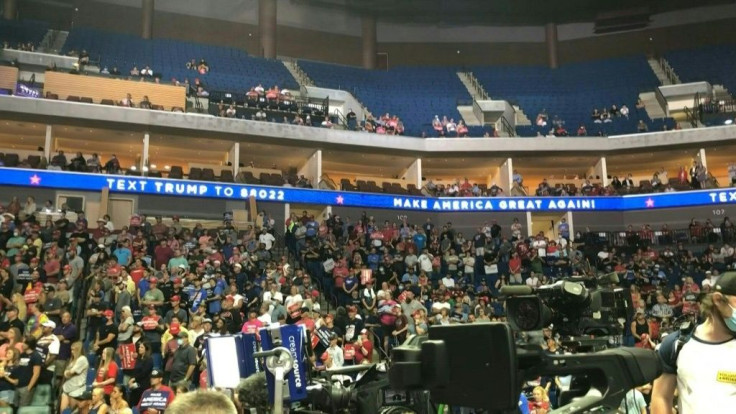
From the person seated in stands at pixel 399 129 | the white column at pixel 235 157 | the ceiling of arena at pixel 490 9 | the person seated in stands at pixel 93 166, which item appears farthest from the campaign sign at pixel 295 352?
the ceiling of arena at pixel 490 9

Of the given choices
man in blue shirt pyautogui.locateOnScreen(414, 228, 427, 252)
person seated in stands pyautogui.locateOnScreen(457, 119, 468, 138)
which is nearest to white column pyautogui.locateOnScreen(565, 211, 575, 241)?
person seated in stands pyautogui.locateOnScreen(457, 119, 468, 138)

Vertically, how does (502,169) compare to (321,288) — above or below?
above

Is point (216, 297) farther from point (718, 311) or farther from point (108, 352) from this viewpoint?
point (718, 311)

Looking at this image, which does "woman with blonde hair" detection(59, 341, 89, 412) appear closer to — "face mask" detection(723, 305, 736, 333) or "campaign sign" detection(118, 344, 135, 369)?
"campaign sign" detection(118, 344, 135, 369)

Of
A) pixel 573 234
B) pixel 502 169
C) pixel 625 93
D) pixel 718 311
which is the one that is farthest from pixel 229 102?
pixel 718 311

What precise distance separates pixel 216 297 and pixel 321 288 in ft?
12.0

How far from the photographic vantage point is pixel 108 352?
8.63m

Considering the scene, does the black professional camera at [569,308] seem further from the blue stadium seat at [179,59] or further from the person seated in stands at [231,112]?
the blue stadium seat at [179,59]

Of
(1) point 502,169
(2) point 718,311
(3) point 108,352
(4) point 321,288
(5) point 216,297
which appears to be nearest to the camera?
(2) point 718,311

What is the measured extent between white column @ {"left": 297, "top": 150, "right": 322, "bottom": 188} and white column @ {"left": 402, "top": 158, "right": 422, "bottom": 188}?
3769mm

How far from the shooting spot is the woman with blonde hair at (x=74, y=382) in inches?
333

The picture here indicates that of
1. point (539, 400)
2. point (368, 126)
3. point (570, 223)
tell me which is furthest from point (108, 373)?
point (570, 223)

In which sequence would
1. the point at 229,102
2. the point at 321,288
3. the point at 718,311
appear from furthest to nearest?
the point at 229,102, the point at 321,288, the point at 718,311

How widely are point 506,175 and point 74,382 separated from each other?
18675mm
